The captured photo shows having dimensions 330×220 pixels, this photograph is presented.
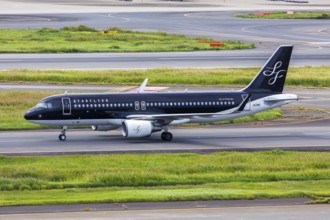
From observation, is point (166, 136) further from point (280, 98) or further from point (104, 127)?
point (280, 98)

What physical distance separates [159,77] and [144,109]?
29.0m

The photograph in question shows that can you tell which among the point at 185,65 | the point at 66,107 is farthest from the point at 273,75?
the point at 185,65

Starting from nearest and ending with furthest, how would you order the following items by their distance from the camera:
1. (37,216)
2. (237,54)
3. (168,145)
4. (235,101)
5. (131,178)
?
(37,216) → (131,178) → (168,145) → (235,101) → (237,54)

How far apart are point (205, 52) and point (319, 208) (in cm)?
7904

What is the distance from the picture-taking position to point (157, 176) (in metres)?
43.7

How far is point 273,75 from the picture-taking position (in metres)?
63.2

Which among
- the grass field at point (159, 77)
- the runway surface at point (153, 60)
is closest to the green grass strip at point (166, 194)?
the grass field at point (159, 77)

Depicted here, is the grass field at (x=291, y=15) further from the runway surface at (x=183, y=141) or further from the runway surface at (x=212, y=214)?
the runway surface at (x=212, y=214)

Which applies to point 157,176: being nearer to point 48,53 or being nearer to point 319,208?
point 319,208

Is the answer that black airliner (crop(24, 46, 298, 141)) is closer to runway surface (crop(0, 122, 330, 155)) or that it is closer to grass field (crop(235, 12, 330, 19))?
runway surface (crop(0, 122, 330, 155))

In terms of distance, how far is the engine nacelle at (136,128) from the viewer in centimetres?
5716

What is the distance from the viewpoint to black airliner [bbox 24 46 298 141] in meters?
57.9

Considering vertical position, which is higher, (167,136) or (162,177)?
(162,177)

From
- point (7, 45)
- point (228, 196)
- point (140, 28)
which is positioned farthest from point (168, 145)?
point (140, 28)
